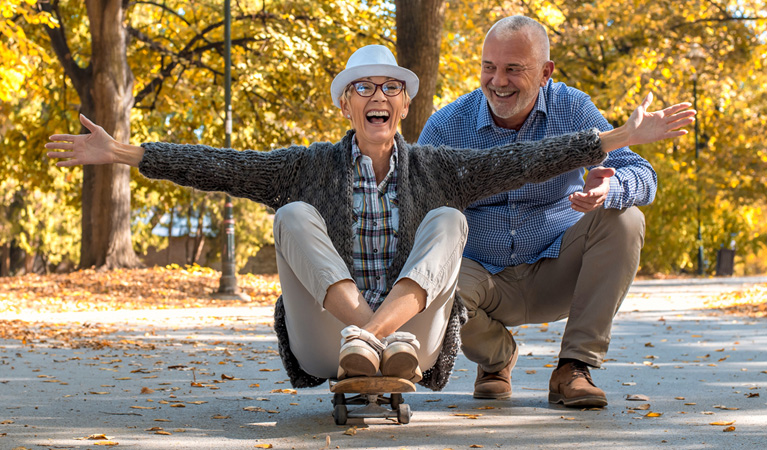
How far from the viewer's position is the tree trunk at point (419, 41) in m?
12.8

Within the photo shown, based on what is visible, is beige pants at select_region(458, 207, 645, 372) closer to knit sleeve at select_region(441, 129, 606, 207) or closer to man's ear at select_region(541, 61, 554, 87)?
knit sleeve at select_region(441, 129, 606, 207)

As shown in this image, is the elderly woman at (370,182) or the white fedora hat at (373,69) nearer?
the elderly woman at (370,182)

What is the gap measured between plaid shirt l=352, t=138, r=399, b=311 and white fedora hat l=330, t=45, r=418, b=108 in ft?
1.17

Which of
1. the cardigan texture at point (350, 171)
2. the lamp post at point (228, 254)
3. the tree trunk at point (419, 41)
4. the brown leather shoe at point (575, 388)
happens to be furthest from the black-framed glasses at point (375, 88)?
the lamp post at point (228, 254)

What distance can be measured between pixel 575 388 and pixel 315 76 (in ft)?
56.3

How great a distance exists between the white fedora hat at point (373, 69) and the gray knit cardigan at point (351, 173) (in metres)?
0.28

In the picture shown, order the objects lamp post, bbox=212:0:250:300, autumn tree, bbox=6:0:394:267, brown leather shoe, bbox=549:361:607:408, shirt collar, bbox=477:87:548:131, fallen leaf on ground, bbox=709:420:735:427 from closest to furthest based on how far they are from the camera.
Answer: fallen leaf on ground, bbox=709:420:735:427
brown leather shoe, bbox=549:361:607:408
shirt collar, bbox=477:87:548:131
lamp post, bbox=212:0:250:300
autumn tree, bbox=6:0:394:267

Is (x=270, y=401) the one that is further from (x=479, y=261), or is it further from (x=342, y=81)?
(x=342, y=81)

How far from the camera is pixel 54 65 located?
22.9 meters

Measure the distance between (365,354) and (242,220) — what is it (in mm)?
32649

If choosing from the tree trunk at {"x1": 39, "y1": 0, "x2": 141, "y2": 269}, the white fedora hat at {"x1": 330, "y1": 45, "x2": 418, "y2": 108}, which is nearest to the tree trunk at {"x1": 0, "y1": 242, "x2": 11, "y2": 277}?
the tree trunk at {"x1": 39, "y1": 0, "x2": 141, "y2": 269}

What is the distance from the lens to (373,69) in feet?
14.9

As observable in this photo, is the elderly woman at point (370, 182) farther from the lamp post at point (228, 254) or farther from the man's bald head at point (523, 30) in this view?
the lamp post at point (228, 254)

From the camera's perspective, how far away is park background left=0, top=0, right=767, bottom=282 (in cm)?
1939
